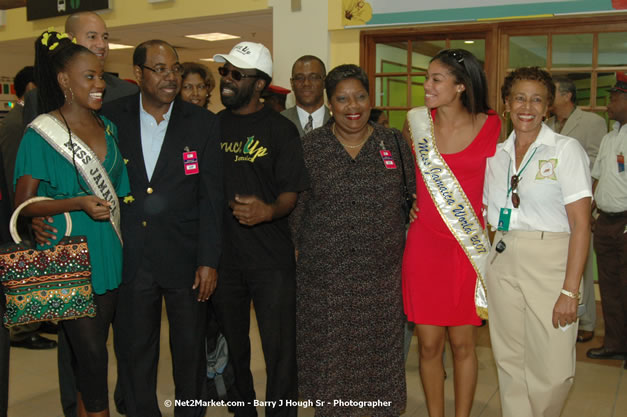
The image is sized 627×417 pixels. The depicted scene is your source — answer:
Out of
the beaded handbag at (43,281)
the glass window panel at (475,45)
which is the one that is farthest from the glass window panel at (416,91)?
the beaded handbag at (43,281)

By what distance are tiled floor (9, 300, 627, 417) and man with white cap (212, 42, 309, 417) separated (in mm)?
712

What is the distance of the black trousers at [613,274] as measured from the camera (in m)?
4.29

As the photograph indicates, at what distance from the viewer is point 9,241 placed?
94.7 inches

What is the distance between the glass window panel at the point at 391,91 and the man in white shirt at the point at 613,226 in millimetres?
2149

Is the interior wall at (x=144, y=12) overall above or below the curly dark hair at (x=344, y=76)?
above

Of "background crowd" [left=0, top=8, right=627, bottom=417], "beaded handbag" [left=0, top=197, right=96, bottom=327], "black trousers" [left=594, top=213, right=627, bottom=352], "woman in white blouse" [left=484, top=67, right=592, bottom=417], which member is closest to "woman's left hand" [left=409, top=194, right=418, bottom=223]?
"background crowd" [left=0, top=8, right=627, bottom=417]

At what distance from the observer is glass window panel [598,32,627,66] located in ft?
16.9

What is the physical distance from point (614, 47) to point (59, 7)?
668 cm

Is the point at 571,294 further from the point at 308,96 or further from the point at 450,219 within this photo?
the point at 308,96

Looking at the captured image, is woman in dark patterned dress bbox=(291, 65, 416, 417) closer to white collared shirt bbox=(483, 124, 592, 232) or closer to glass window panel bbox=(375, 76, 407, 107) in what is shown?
white collared shirt bbox=(483, 124, 592, 232)

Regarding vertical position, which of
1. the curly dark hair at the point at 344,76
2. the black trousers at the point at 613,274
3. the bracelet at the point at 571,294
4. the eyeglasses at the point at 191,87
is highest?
the eyeglasses at the point at 191,87

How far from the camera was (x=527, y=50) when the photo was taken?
548 cm

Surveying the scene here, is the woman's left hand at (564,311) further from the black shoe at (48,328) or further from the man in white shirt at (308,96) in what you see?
the black shoe at (48,328)

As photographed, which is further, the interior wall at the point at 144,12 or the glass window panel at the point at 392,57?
the interior wall at the point at 144,12
